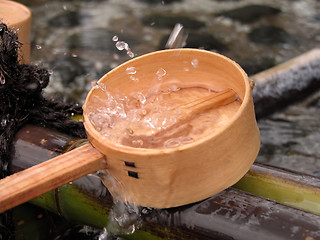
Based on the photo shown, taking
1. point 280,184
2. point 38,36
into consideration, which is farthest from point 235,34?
point 280,184

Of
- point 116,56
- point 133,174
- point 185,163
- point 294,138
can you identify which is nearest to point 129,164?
point 133,174

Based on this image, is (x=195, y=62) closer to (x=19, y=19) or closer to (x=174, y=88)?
(x=174, y=88)

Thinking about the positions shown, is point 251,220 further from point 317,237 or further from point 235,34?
point 235,34

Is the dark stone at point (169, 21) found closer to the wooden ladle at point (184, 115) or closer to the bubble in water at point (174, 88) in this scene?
the bubble in water at point (174, 88)

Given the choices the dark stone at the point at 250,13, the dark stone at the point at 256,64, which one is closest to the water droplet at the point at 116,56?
the dark stone at the point at 256,64

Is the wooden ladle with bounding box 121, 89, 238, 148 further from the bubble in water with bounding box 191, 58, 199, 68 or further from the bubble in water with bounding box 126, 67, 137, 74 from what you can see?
the bubble in water with bounding box 126, 67, 137, 74

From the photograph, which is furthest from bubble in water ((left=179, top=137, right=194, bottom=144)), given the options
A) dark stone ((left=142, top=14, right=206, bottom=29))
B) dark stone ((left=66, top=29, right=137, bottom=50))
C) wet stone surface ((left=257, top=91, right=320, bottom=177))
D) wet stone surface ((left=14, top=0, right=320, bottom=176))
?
dark stone ((left=142, top=14, right=206, bottom=29))
